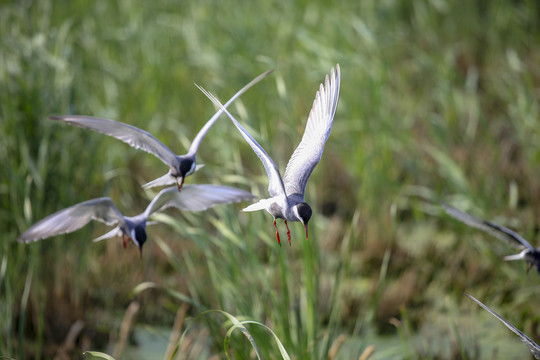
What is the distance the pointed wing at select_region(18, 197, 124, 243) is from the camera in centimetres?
122

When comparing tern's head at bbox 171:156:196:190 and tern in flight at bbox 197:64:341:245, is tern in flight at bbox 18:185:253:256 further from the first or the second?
tern in flight at bbox 197:64:341:245

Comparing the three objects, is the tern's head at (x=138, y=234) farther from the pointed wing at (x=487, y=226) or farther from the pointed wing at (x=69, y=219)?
the pointed wing at (x=487, y=226)

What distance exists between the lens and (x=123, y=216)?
1242mm

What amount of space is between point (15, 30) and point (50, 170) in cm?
65

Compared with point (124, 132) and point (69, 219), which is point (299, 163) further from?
point (69, 219)

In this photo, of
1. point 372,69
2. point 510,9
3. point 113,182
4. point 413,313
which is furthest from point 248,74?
point 510,9

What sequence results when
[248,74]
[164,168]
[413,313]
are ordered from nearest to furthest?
[413,313] → [248,74] → [164,168]

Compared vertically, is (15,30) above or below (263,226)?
above

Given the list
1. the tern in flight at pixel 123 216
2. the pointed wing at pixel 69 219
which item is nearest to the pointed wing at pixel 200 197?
the tern in flight at pixel 123 216

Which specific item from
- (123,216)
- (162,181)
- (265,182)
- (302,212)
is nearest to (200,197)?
(162,181)

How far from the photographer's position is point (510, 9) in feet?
15.9

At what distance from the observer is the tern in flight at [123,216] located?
4.04ft

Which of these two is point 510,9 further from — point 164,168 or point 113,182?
point 113,182

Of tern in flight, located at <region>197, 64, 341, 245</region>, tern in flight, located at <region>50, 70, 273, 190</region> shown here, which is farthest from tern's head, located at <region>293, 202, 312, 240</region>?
tern in flight, located at <region>50, 70, 273, 190</region>
